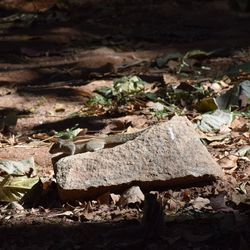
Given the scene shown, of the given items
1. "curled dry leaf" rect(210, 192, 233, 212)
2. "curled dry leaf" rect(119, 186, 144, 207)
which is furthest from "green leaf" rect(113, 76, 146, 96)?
"curled dry leaf" rect(210, 192, 233, 212)

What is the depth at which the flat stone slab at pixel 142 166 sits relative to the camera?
3.18 m

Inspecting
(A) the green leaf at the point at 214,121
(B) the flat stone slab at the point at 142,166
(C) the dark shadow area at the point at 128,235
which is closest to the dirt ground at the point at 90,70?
(C) the dark shadow area at the point at 128,235

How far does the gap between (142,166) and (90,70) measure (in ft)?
9.45

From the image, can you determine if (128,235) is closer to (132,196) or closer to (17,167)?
(132,196)

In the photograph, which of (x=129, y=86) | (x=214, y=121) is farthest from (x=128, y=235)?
(x=129, y=86)

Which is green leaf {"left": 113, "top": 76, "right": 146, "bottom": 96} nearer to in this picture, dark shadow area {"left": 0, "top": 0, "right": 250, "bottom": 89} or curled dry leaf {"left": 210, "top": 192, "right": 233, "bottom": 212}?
dark shadow area {"left": 0, "top": 0, "right": 250, "bottom": 89}

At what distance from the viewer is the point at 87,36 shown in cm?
752

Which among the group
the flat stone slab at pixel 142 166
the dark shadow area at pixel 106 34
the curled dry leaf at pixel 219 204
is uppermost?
the flat stone slab at pixel 142 166

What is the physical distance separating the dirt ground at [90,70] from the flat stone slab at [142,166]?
6.1 inches

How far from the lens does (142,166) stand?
10.6ft

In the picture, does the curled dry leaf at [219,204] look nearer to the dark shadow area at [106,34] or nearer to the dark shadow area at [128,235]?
the dark shadow area at [128,235]

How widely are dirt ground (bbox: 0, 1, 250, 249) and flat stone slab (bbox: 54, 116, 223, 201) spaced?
16 centimetres

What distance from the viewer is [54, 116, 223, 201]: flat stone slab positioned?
3.18 meters

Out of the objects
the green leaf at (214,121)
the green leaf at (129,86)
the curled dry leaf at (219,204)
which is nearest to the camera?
the curled dry leaf at (219,204)
